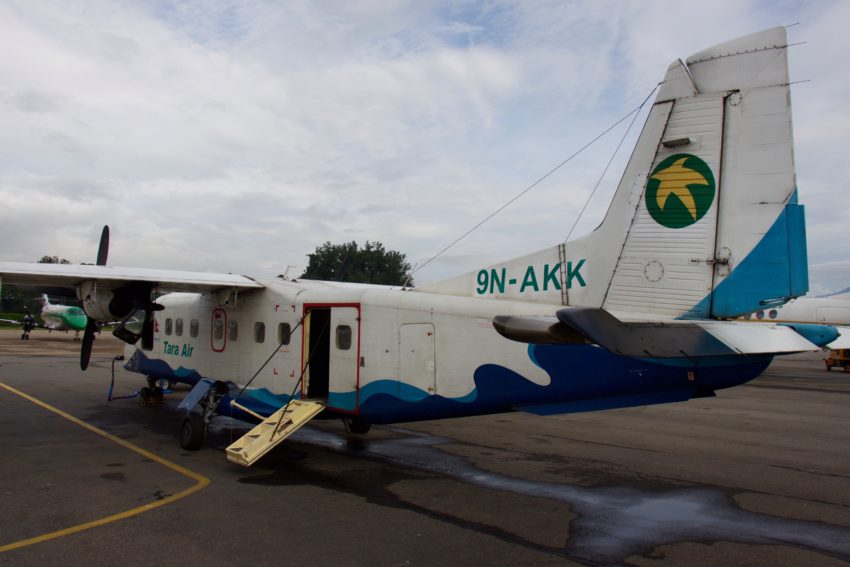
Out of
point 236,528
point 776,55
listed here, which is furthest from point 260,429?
point 776,55

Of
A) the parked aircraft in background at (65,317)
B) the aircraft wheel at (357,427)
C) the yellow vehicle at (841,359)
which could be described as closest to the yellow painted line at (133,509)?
the aircraft wheel at (357,427)

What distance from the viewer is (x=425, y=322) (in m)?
8.38

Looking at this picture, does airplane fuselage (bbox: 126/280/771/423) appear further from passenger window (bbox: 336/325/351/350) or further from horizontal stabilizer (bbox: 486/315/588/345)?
horizontal stabilizer (bbox: 486/315/588/345)

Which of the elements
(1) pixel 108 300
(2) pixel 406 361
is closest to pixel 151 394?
(1) pixel 108 300

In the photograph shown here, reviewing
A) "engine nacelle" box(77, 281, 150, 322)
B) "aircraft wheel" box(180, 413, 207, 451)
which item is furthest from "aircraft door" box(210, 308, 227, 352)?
"aircraft wheel" box(180, 413, 207, 451)

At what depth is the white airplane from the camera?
5.80 metres

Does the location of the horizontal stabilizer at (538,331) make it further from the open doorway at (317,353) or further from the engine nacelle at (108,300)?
the engine nacelle at (108,300)

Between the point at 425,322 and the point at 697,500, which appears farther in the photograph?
the point at 425,322

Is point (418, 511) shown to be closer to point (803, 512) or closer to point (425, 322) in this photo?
point (425, 322)

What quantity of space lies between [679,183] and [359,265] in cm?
6549

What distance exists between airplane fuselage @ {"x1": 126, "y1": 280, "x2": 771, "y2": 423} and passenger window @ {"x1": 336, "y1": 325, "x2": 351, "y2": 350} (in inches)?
1.0

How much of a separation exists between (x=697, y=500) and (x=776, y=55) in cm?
571

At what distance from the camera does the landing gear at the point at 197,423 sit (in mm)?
10422

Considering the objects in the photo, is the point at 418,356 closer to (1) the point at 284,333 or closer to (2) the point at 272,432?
(2) the point at 272,432
